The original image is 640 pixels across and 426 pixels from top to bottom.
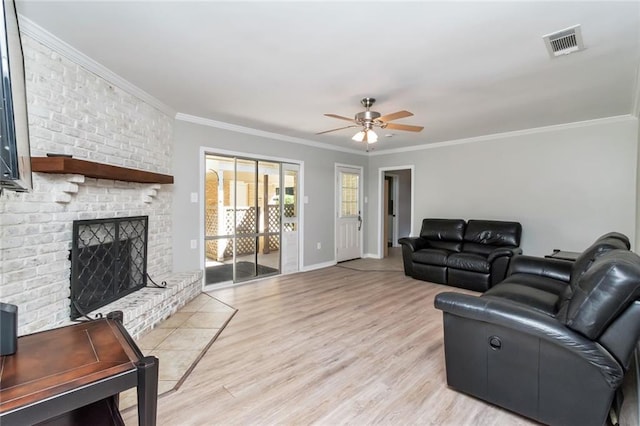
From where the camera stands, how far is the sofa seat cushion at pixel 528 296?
223 cm

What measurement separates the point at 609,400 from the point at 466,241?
368 centimetres

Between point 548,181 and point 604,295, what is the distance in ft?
12.9

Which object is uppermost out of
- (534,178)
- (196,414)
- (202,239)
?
(534,178)

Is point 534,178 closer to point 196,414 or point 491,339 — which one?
point 491,339

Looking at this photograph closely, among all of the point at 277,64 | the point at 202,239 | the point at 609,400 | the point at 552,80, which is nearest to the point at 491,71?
the point at 552,80

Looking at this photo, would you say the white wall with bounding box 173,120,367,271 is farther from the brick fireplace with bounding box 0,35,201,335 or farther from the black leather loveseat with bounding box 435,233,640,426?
the black leather loveseat with bounding box 435,233,640,426

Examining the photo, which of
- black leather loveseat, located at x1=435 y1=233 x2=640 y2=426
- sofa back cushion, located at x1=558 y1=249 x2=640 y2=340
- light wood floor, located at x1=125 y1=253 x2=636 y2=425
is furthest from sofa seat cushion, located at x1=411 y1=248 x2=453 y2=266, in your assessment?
sofa back cushion, located at x1=558 y1=249 x2=640 y2=340

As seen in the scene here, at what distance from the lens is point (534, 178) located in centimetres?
480

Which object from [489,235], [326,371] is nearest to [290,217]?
[489,235]

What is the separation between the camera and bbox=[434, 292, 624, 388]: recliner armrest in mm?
1519

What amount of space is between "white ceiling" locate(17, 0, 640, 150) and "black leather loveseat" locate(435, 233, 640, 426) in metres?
1.62

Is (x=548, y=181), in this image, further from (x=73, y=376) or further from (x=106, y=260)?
(x=106, y=260)

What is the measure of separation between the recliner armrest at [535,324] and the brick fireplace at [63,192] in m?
2.67

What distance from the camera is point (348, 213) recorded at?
6.70m
